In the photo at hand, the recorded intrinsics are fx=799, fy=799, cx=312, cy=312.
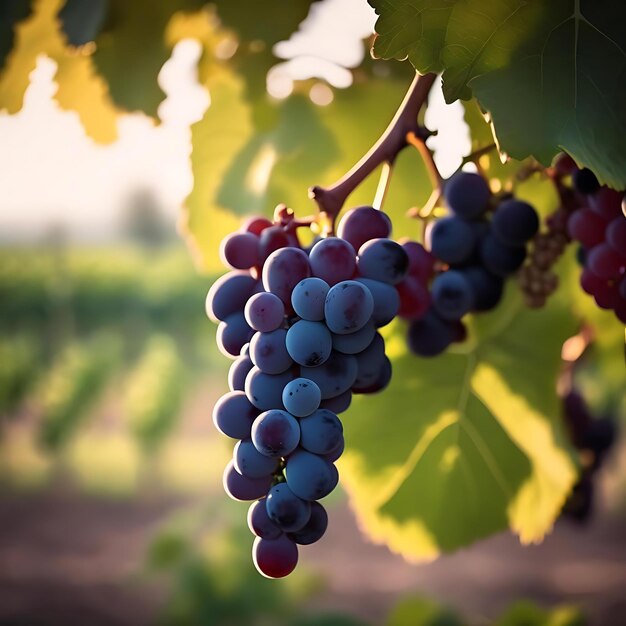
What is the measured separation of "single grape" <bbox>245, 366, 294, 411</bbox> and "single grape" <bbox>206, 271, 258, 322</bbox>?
0.28ft

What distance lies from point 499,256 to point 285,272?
262 millimetres

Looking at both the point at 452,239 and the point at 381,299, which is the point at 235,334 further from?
the point at 452,239

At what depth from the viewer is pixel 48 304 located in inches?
411

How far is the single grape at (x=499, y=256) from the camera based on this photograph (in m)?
0.72

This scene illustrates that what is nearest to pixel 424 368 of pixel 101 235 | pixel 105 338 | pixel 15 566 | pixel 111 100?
pixel 111 100

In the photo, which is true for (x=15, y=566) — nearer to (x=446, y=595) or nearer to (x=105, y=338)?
(x=105, y=338)

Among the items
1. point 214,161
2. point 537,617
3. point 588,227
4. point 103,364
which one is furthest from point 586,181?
point 103,364

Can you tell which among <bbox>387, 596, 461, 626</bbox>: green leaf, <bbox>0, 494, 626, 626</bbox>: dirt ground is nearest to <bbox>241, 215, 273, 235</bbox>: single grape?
<bbox>387, 596, 461, 626</bbox>: green leaf

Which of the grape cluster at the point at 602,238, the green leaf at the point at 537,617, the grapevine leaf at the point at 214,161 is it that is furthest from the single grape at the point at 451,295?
the green leaf at the point at 537,617

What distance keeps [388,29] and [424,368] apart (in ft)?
1.51

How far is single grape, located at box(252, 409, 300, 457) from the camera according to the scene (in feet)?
1.64

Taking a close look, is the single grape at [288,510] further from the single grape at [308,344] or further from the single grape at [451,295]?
the single grape at [451,295]

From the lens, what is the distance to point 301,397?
507mm

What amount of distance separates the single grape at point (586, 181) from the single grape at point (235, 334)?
0.32 meters
